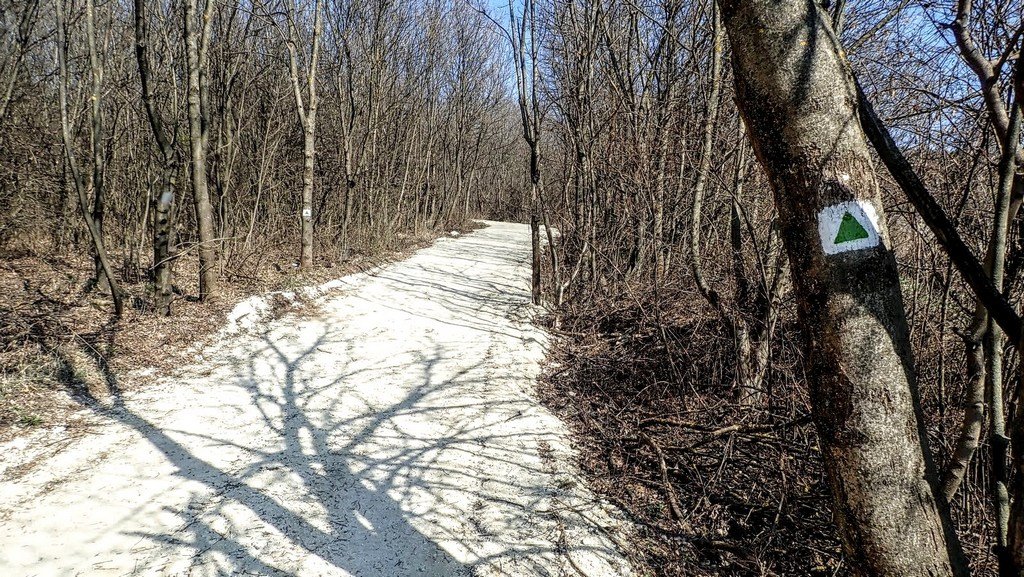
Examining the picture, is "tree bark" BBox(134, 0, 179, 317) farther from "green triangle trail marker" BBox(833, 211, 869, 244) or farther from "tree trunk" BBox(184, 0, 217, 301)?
"green triangle trail marker" BBox(833, 211, 869, 244)

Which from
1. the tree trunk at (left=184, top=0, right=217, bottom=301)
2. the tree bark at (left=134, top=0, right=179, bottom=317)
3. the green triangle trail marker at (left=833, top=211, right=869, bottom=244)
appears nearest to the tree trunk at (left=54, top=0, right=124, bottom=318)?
the tree bark at (left=134, top=0, right=179, bottom=317)

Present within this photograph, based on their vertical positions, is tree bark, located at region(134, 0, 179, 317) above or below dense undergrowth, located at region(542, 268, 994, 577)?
above

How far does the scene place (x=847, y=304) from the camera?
1334 mm

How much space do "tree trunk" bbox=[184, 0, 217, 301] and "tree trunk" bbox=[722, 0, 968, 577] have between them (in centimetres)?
689

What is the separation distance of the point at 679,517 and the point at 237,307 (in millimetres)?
6078

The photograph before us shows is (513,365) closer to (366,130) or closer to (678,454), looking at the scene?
(678,454)

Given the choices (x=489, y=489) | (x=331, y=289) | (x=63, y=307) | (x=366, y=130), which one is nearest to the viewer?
(x=489, y=489)

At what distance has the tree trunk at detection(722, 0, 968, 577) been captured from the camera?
132 cm

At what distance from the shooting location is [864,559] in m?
1.37

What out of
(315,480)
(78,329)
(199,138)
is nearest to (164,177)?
(199,138)

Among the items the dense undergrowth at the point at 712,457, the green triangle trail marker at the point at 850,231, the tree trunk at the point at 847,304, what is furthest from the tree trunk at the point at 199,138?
the green triangle trail marker at the point at 850,231

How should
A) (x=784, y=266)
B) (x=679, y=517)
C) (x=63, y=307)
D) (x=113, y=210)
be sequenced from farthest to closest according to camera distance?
(x=113, y=210) < (x=63, y=307) < (x=784, y=266) < (x=679, y=517)

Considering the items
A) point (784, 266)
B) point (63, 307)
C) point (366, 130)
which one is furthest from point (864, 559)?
point (366, 130)

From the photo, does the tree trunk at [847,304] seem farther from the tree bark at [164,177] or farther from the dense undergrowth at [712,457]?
the tree bark at [164,177]
